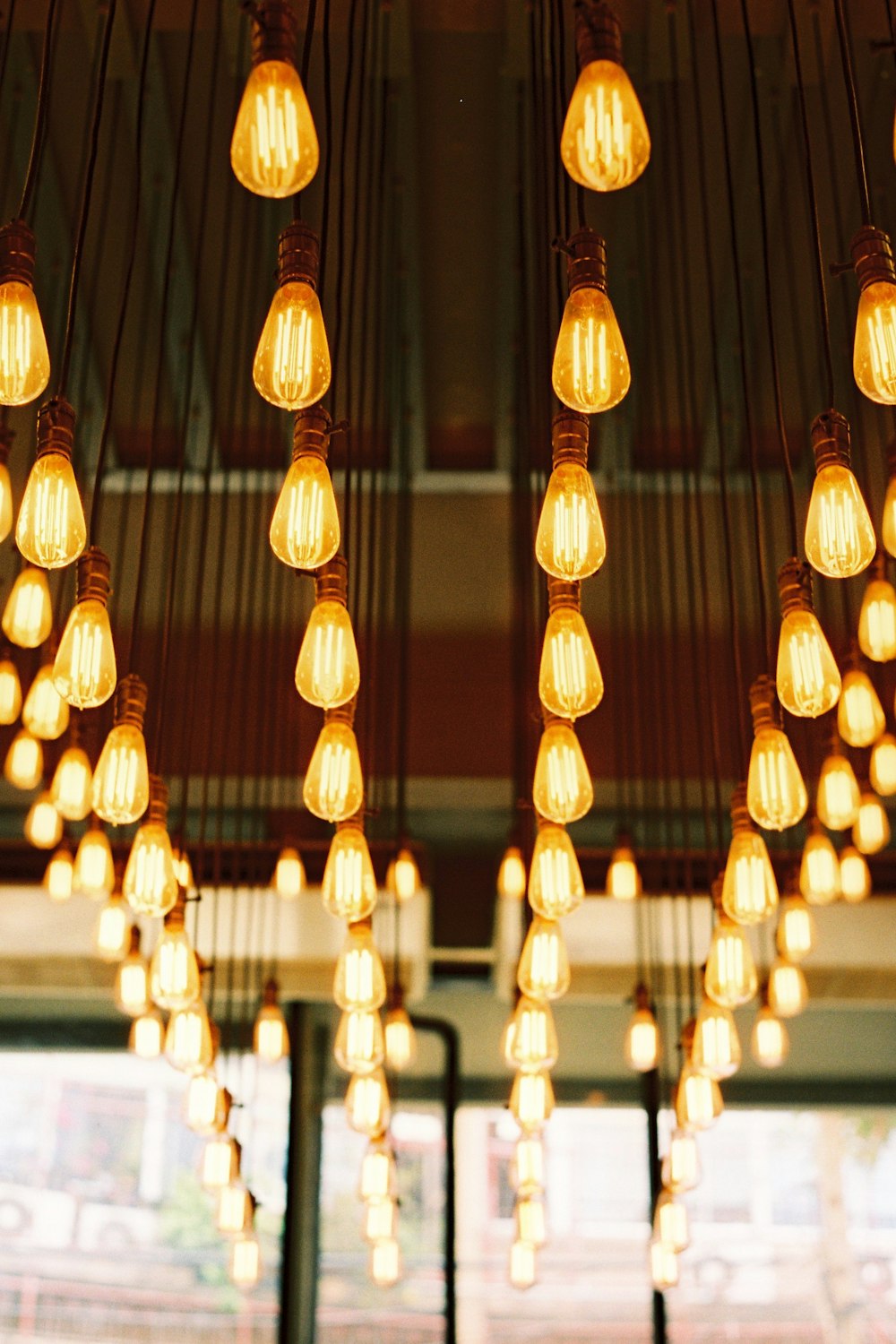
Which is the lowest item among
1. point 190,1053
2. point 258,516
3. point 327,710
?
point 190,1053

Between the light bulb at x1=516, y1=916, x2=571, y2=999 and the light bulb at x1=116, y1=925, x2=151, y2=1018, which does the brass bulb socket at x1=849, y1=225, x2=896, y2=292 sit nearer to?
the light bulb at x1=516, y1=916, x2=571, y2=999

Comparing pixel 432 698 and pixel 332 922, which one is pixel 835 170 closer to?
pixel 432 698

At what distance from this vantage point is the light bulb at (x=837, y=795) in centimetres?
474

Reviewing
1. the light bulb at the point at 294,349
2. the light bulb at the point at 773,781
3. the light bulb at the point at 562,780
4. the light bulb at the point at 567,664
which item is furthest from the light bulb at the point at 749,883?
the light bulb at the point at 294,349

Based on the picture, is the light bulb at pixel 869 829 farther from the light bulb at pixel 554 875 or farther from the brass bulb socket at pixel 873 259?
the brass bulb socket at pixel 873 259

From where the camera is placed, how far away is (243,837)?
348 inches

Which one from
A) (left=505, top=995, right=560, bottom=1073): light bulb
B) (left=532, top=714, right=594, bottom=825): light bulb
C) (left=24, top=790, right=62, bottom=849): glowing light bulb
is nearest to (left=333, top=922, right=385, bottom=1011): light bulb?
(left=505, top=995, right=560, bottom=1073): light bulb

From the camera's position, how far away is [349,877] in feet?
13.4

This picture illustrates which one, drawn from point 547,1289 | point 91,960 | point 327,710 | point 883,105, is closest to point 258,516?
point 91,960

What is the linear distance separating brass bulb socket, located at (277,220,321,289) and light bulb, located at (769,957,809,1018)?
3.47m

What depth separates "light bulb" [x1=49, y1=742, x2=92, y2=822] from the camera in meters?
4.81

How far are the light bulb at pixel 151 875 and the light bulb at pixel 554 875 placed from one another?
959 millimetres

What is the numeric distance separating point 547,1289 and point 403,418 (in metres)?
5.21

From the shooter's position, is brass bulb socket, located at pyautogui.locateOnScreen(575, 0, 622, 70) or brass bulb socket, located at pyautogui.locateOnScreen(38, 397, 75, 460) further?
brass bulb socket, located at pyautogui.locateOnScreen(38, 397, 75, 460)
